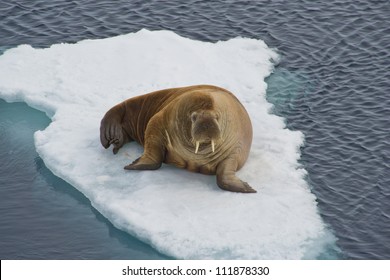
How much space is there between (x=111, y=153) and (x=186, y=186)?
64.0 inches

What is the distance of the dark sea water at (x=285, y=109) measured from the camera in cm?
1391

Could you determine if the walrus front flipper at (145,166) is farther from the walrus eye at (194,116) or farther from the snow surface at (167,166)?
the walrus eye at (194,116)

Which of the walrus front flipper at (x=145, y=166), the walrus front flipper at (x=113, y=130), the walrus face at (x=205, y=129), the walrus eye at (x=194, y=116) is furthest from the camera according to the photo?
the walrus front flipper at (x=113, y=130)

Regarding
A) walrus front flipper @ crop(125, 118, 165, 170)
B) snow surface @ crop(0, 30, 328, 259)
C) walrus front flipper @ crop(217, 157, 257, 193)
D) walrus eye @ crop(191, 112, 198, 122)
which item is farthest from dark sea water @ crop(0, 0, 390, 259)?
walrus eye @ crop(191, 112, 198, 122)

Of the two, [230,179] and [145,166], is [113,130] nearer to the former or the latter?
[145,166]

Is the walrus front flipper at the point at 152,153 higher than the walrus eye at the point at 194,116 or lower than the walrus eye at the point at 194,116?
lower

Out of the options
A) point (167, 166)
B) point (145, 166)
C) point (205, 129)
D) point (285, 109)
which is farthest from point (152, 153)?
point (285, 109)

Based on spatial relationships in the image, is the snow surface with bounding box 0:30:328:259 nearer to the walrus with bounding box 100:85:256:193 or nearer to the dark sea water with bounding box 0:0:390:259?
the walrus with bounding box 100:85:256:193

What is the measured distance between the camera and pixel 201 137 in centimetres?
1409

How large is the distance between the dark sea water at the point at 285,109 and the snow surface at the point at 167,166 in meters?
0.29

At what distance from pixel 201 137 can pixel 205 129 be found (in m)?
0.13

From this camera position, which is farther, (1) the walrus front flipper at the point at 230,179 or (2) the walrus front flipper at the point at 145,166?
(2) the walrus front flipper at the point at 145,166

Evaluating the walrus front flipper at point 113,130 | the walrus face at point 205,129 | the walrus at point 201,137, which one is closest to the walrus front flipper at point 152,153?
the walrus at point 201,137
